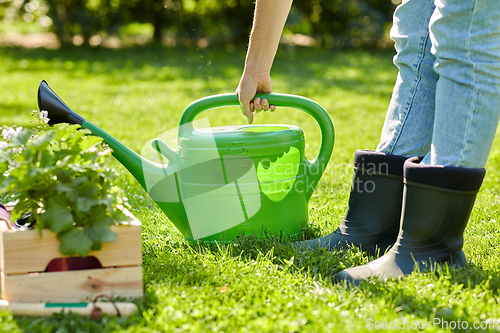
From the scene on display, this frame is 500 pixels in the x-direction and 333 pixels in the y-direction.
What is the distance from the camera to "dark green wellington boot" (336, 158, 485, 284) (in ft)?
4.80

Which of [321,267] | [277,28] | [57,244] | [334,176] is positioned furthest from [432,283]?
[334,176]

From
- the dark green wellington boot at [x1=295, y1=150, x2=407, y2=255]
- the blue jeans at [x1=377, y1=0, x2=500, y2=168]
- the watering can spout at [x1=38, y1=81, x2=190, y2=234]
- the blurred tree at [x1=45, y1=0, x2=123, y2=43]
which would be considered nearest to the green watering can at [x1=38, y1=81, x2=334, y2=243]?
the watering can spout at [x1=38, y1=81, x2=190, y2=234]

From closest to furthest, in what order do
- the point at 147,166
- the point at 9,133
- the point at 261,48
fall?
the point at 9,133
the point at 261,48
the point at 147,166

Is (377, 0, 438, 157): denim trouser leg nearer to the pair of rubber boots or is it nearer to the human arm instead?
the pair of rubber boots

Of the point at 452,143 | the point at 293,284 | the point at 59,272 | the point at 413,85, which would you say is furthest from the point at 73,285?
the point at 413,85

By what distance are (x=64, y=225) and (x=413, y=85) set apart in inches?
47.9

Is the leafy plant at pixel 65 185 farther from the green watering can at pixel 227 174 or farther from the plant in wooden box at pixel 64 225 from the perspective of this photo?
the green watering can at pixel 227 174

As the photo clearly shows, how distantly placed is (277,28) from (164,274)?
877 millimetres

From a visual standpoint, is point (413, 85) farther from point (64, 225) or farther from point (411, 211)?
point (64, 225)

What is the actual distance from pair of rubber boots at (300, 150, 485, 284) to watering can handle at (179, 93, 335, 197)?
215mm

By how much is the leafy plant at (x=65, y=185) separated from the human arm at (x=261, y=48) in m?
0.58

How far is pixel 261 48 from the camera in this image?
5.55ft

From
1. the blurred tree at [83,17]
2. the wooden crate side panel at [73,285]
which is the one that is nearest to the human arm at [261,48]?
the wooden crate side panel at [73,285]

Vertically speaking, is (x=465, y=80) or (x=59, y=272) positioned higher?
(x=465, y=80)
